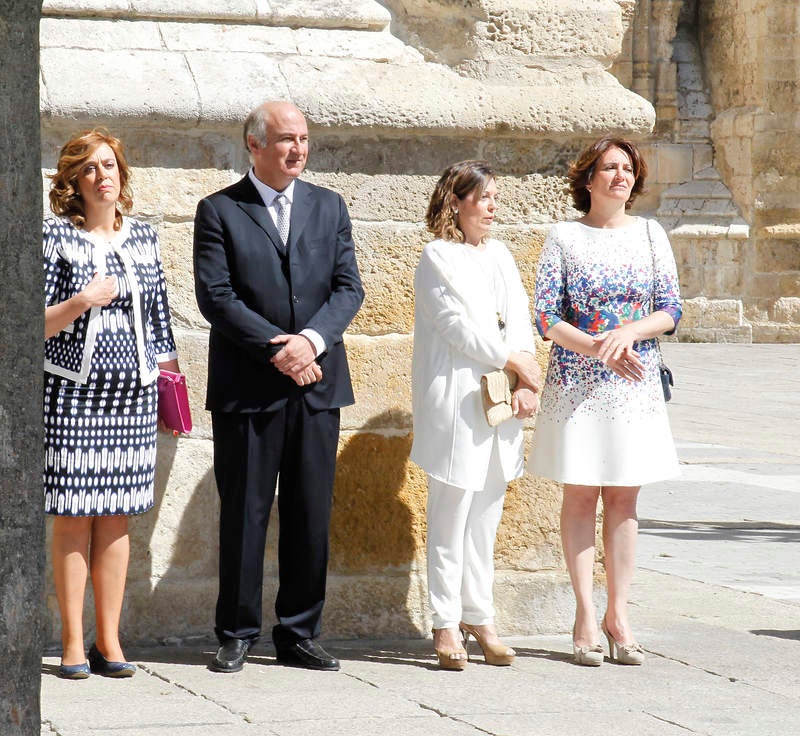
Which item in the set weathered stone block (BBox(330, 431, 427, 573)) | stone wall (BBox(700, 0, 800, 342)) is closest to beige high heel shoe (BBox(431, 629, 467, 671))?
weathered stone block (BBox(330, 431, 427, 573))

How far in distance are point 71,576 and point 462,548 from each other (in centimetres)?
125

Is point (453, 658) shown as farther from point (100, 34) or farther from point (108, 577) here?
point (100, 34)

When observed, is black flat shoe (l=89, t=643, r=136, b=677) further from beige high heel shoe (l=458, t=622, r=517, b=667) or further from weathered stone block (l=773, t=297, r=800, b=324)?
weathered stone block (l=773, t=297, r=800, b=324)

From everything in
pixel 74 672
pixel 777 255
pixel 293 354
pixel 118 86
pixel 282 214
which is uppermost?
pixel 777 255

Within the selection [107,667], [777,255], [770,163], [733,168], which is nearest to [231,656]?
[107,667]

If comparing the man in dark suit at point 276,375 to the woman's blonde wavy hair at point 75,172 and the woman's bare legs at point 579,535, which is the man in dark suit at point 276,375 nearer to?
the woman's blonde wavy hair at point 75,172

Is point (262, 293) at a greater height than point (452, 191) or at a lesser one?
lesser

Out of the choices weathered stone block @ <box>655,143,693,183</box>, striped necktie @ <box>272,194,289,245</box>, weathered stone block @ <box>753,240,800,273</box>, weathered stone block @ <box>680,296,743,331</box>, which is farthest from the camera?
weathered stone block @ <box>655,143,693,183</box>

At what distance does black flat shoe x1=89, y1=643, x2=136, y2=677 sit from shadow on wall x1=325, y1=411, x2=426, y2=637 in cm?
92

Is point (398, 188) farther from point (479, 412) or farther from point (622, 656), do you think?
point (622, 656)

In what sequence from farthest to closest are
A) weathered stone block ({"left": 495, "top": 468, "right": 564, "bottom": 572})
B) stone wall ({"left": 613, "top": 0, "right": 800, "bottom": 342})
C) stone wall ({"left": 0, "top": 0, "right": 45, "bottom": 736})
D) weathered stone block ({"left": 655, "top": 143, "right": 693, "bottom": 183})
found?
weathered stone block ({"left": 655, "top": 143, "right": 693, "bottom": 183}), stone wall ({"left": 613, "top": 0, "right": 800, "bottom": 342}), weathered stone block ({"left": 495, "top": 468, "right": 564, "bottom": 572}), stone wall ({"left": 0, "top": 0, "right": 45, "bottom": 736})

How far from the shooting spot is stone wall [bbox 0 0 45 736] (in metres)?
2.46

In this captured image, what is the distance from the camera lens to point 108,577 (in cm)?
499

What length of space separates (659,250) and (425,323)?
2.71 feet
